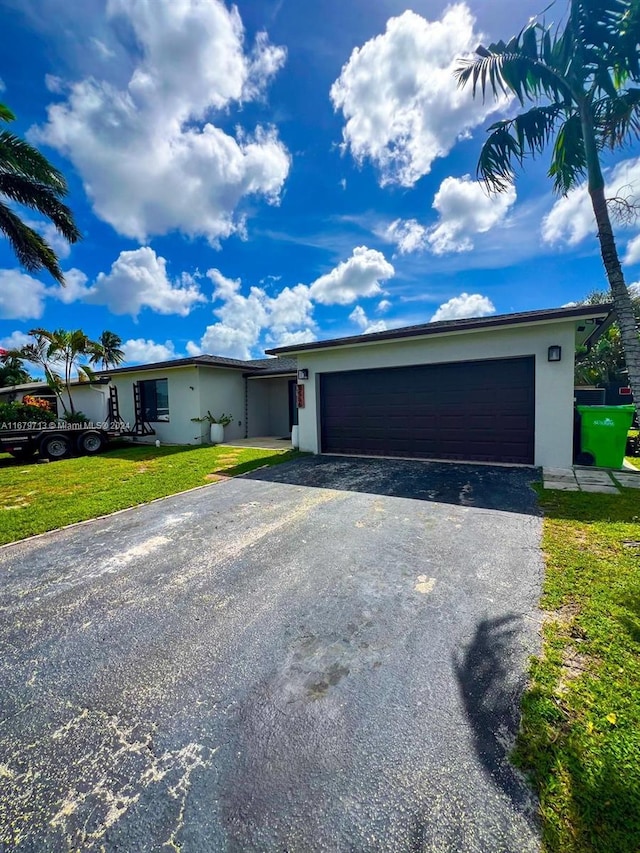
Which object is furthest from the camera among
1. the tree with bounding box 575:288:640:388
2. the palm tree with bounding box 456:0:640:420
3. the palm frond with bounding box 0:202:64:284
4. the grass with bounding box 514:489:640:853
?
the tree with bounding box 575:288:640:388

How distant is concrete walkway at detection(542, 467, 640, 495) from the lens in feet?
19.1

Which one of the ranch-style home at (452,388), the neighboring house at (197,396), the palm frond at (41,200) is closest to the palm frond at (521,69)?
the ranch-style home at (452,388)

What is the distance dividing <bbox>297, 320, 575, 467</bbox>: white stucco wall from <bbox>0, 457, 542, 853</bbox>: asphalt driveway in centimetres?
403

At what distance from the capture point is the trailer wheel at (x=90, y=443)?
11.5m

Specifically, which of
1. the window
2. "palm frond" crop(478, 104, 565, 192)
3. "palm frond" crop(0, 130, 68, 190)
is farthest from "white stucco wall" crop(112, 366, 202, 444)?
"palm frond" crop(478, 104, 565, 192)

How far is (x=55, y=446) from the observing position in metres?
11.0

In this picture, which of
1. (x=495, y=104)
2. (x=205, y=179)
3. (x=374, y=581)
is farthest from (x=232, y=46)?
(x=374, y=581)

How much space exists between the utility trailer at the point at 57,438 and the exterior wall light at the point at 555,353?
44.1 feet

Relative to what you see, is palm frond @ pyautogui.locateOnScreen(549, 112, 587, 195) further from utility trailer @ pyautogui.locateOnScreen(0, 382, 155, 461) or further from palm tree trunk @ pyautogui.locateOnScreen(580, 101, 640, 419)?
utility trailer @ pyautogui.locateOnScreen(0, 382, 155, 461)

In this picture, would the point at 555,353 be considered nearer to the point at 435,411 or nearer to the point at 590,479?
the point at 590,479

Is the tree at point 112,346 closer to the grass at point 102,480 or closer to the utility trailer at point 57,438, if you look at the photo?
the utility trailer at point 57,438

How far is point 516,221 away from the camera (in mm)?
9305

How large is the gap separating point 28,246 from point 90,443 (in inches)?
250

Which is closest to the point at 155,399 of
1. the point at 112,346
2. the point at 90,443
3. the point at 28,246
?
the point at 90,443
